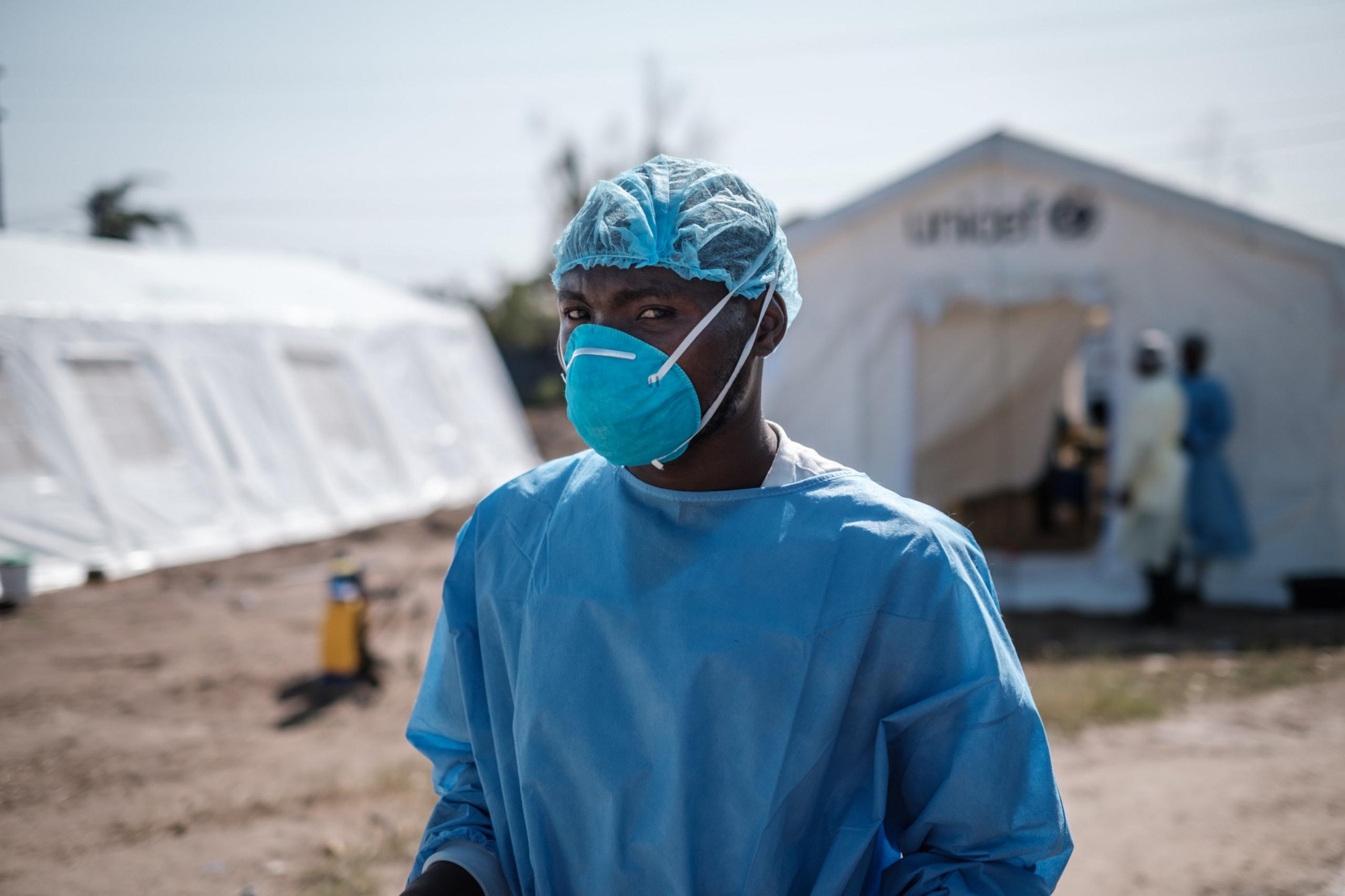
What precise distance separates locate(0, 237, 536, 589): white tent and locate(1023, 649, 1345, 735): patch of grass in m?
7.44

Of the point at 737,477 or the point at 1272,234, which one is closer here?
the point at 737,477

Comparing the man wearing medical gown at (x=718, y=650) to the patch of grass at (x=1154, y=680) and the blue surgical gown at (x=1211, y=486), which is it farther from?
the blue surgical gown at (x=1211, y=486)

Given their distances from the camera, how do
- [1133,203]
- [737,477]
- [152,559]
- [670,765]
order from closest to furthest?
[670,765] < [737,477] < [1133,203] < [152,559]

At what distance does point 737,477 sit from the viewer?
1.52 m

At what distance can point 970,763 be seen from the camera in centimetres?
132

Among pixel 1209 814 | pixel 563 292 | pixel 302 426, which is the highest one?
pixel 563 292

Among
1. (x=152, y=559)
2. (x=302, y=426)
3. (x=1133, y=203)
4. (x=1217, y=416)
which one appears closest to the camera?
(x=1217, y=416)

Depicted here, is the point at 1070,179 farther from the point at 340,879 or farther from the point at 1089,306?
the point at 340,879

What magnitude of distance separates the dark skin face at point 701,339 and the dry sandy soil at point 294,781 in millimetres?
2672

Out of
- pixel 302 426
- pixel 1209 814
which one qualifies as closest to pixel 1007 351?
pixel 1209 814

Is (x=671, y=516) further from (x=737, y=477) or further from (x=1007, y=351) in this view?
(x=1007, y=351)

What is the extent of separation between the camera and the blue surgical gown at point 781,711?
1348 mm

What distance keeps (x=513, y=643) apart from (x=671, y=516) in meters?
0.35

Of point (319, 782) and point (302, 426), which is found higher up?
point (302, 426)
